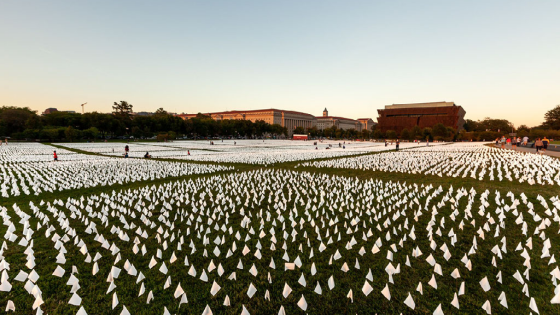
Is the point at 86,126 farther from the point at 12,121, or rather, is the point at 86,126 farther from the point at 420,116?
the point at 420,116

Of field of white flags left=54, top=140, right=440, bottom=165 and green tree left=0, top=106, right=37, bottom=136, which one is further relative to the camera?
green tree left=0, top=106, right=37, bottom=136

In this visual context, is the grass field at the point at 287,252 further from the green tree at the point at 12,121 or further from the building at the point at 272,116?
the building at the point at 272,116

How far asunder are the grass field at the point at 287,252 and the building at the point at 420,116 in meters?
128

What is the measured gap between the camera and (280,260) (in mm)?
5492

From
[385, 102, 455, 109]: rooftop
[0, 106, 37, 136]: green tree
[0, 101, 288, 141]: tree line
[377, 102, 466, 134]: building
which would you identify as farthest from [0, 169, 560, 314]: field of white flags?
[385, 102, 455, 109]: rooftop

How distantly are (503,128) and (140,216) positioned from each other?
16285 cm

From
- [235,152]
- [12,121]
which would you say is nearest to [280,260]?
[235,152]

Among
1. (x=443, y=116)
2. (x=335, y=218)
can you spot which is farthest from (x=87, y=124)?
(x=443, y=116)

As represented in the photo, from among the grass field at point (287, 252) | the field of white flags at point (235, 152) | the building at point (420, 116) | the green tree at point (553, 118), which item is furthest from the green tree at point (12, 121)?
the green tree at point (553, 118)

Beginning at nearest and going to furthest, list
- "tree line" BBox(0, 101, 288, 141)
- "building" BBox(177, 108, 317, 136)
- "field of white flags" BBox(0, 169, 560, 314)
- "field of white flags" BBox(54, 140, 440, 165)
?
"field of white flags" BBox(0, 169, 560, 314), "field of white flags" BBox(54, 140, 440, 165), "tree line" BBox(0, 101, 288, 141), "building" BBox(177, 108, 317, 136)

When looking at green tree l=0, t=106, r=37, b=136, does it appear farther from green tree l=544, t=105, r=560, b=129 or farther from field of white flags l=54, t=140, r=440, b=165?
green tree l=544, t=105, r=560, b=129

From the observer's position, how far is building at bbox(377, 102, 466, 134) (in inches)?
4609

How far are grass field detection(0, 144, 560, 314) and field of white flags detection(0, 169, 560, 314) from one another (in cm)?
3

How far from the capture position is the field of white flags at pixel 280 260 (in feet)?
13.3
